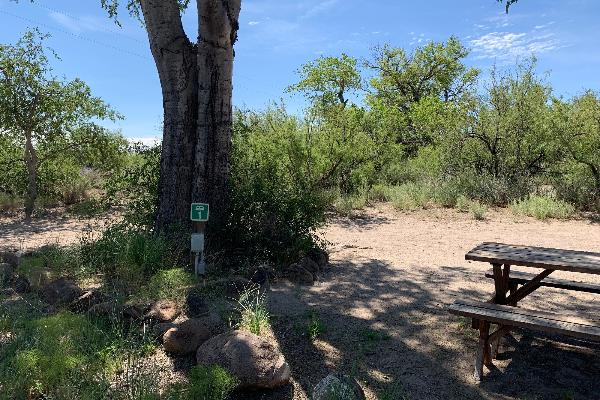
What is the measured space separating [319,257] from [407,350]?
2.90 metres

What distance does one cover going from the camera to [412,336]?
4438 millimetres

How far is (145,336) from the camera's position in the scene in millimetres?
3918

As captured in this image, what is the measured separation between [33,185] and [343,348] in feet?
33.8

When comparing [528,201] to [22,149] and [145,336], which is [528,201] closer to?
[145,336]

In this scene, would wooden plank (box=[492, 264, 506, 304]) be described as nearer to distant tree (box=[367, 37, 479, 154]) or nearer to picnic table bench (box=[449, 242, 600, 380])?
picnic table bench (box=[449, 242, 600, 380])

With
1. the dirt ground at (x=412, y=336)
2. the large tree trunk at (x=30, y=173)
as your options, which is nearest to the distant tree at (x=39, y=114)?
the large tree trunk at (x=30, y=173)

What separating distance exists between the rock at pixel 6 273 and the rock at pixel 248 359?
3.00 meters

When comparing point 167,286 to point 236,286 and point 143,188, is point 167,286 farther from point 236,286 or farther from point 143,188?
point 143,188

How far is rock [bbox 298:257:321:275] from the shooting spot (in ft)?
20.9

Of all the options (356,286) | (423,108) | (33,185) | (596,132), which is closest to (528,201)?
(596,132)

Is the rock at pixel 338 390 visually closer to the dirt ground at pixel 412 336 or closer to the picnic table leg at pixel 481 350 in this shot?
the dirt ground at pixel 412 336

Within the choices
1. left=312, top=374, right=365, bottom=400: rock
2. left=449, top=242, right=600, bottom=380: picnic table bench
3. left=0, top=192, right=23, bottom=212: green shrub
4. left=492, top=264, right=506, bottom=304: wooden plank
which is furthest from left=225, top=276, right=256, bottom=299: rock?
left=0, top=192, right=23, bottom=212: green shrub

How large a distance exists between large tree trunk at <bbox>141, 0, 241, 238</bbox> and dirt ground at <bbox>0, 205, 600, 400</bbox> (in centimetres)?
169

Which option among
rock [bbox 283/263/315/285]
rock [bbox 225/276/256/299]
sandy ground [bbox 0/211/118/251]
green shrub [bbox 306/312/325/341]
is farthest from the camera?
sandy ground [bbox 0/211/118/251]
